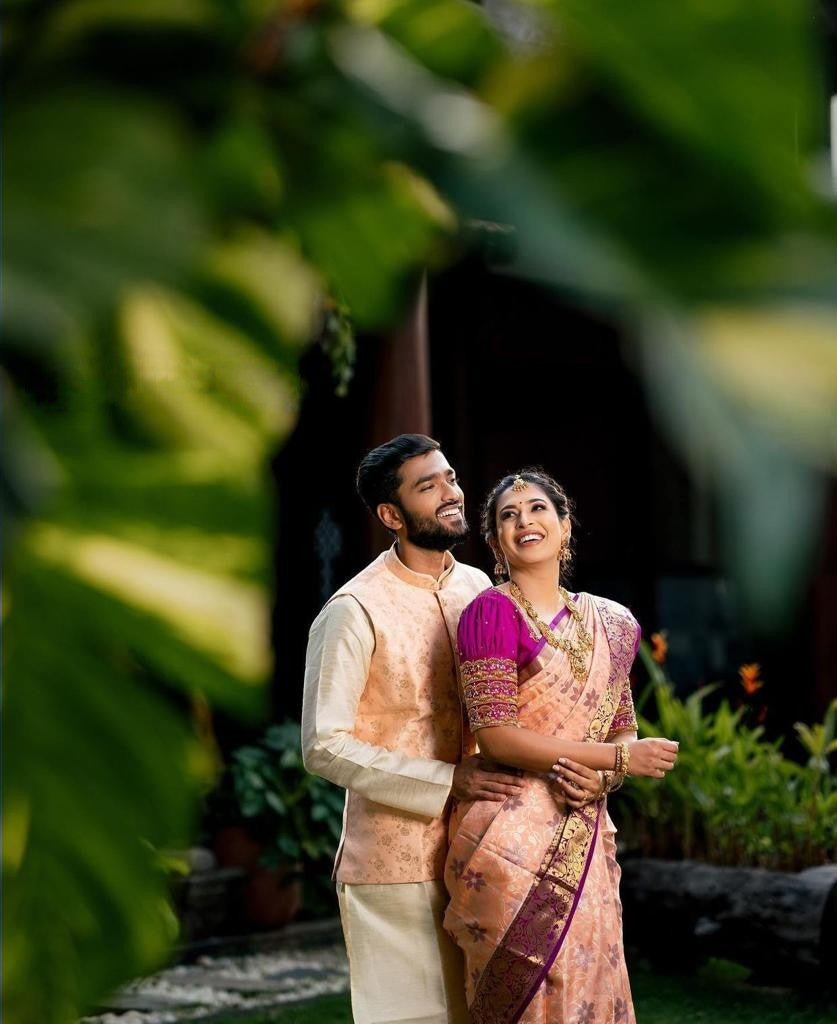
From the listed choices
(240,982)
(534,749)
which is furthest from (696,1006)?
(534,749)

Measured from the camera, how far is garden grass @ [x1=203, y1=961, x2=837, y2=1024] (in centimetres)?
481

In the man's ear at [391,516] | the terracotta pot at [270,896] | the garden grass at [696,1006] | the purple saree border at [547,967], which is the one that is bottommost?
the garden grass at [696,1006]

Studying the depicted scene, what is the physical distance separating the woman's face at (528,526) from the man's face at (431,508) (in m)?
0.10

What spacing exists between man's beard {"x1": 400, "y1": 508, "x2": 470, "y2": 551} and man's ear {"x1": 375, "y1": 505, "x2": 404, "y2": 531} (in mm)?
19

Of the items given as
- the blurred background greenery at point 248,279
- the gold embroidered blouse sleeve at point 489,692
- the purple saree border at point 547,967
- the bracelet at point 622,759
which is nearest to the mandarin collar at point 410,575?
the gold embroidered blouse sleeve at point 489,692

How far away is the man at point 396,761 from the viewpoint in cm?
321

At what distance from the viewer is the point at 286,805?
604cm

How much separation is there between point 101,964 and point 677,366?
14 cm

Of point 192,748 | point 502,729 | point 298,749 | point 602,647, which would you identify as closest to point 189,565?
point 192,748

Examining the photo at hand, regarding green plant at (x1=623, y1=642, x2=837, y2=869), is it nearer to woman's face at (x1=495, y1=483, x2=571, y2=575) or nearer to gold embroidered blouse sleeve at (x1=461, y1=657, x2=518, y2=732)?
woman's face at (x1=495, y1=483, x2=571, y2=575)

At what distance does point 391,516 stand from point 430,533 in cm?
12

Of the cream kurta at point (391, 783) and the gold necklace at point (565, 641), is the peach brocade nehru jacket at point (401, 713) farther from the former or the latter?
the gold necklace at point (565, 641)

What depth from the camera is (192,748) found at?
258 mm

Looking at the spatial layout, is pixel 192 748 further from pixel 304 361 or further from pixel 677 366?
pixel 304 361
